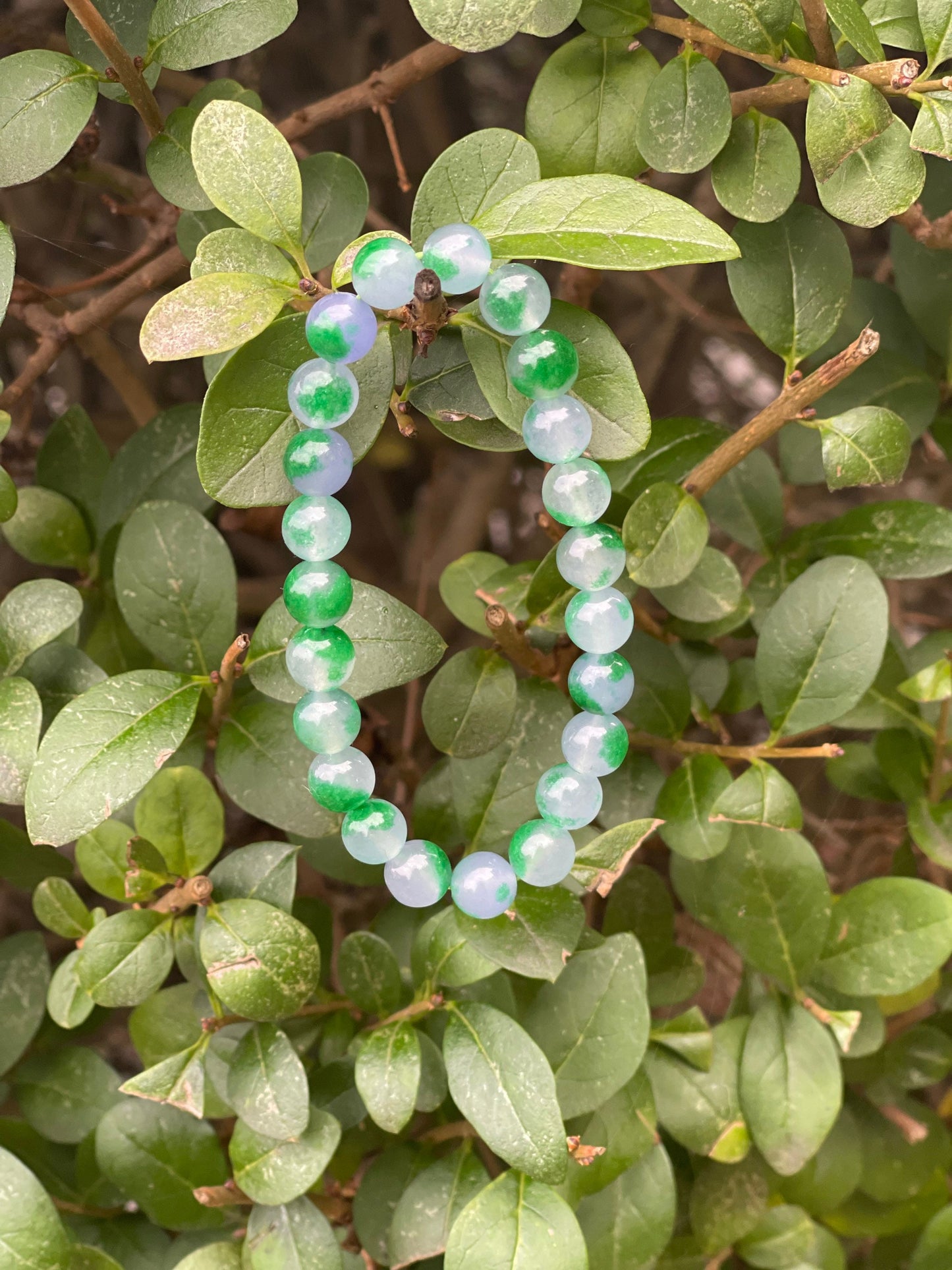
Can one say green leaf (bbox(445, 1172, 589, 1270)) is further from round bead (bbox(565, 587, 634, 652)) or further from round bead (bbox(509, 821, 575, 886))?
round bead (bbox(565, 587, 634, 652))

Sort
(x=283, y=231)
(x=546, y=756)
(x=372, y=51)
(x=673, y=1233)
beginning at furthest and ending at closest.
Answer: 1. (x=372, y=51)
2. (x=673, y=1233)
3. (x=546, y=756)
4. (x=283, y=231)

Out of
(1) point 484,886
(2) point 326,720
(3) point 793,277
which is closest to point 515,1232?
(1) point 484,886

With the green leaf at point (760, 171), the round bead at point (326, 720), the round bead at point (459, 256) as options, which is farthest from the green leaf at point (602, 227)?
the round bead at point (326, 720)

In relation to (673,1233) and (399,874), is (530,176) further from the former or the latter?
(673,1233)

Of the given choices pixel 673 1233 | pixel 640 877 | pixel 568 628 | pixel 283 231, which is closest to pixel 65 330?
pixel 283 231

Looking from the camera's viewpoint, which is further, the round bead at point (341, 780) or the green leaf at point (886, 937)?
the green leaf at point (886, 937)

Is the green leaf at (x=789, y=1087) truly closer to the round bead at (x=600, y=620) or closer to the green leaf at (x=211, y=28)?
the round bead at (x=600, y=620)

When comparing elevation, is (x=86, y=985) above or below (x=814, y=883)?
above
